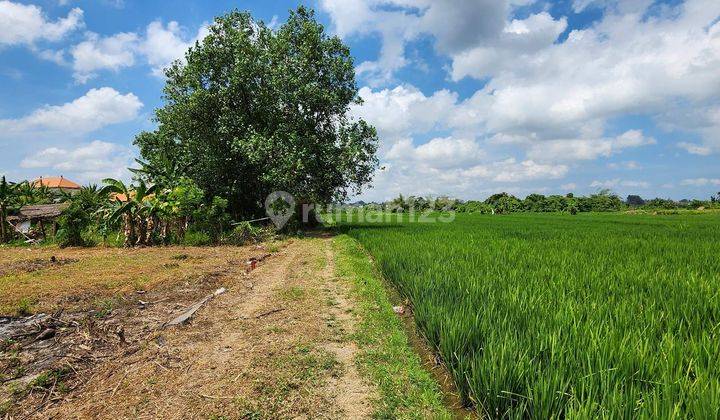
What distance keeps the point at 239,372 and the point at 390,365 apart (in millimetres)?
1448

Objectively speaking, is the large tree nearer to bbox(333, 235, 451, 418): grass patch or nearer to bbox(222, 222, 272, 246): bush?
bbox(222, 222, 272, 246): bush

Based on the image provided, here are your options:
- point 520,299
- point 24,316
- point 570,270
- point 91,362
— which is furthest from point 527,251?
point 24,316

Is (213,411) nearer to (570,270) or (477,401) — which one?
(477,401)

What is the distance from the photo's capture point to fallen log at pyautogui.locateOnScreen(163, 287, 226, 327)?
4777 millimetres

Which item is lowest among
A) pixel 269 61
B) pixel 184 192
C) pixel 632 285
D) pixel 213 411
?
pixel 213 411

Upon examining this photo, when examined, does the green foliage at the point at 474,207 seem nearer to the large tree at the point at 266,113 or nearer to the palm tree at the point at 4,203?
the large tree at the point at 266,113

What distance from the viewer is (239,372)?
3.48m

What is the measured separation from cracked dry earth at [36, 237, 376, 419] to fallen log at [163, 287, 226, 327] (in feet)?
0.36

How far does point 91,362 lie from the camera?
3695 millimetres

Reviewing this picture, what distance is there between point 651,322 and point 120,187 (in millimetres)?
16430

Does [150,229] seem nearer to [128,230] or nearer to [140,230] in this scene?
[140,230]

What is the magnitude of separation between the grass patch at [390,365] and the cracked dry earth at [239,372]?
14cm

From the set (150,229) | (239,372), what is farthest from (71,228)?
(239,372)

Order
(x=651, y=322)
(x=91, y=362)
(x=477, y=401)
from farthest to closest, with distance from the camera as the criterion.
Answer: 1. (x=91, y=362)
2. (x=651, y=322)
3. (x=477, y=401)
